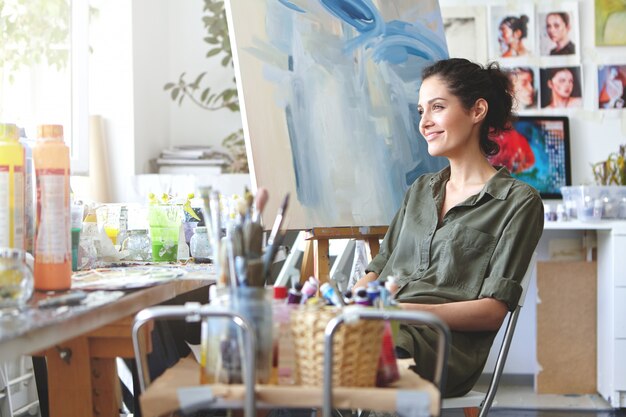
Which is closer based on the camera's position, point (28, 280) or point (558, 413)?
point (28, 280)

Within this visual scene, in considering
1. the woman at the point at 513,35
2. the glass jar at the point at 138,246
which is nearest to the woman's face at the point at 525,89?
the woman at the point at 513,35

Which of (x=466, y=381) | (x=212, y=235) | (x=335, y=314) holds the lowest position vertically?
(x=466, y=381)

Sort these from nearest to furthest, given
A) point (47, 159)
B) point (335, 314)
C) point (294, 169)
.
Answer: point (335, 314) → point (47, 159) → point (294, 169)

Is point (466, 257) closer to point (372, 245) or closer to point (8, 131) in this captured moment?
point (372, 245)

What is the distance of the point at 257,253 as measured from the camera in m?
1.21

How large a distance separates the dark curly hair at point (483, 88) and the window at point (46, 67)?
55.7 inches

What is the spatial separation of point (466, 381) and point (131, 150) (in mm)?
2284

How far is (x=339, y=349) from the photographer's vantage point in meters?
1.14

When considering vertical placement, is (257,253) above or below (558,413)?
above

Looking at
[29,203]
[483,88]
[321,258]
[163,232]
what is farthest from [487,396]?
[29,203]

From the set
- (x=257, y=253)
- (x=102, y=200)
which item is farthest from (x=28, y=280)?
(x=102, y=200)

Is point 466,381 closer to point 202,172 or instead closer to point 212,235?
point 212,235

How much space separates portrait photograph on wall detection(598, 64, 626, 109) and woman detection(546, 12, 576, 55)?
19 cm

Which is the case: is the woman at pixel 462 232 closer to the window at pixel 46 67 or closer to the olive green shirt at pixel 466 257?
the olive green shirt at pixel 466 257
